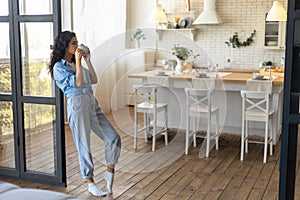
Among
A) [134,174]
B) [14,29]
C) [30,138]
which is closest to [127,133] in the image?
[134,174]

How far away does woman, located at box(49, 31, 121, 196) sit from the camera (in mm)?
3566

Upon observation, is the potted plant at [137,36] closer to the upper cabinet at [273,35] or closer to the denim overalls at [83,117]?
the upper cabinet at [273,35]

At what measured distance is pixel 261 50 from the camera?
26.2ft

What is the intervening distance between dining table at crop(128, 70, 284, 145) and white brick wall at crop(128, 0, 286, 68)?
2250 millimetres

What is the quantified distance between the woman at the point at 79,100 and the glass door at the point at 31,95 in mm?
168

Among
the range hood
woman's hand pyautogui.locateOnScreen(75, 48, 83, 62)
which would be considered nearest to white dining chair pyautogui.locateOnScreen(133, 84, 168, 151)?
woman's hand pyautogui.locateOnScreen(75, 48, 83, 62)

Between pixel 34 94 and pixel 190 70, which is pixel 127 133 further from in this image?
pixel 34 94

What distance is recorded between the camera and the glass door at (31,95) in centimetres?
378

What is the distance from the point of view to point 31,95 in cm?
389

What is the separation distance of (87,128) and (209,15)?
494cm

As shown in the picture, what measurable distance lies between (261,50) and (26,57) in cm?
524

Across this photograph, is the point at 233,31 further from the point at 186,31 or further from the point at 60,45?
the point at 60,45

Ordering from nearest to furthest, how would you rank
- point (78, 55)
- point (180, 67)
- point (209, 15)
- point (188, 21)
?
point (78, 55) → point (180, 67) → point (209, 15) → point (188, 21)

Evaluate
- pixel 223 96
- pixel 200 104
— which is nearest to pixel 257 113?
pixel 200 104
